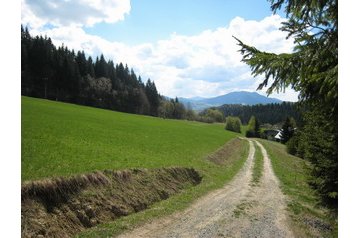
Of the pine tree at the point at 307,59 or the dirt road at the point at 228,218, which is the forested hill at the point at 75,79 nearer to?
the dirt road at the point at 228,218

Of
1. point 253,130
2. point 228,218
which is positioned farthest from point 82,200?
point 253,130

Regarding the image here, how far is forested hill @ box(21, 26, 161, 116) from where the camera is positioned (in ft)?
295

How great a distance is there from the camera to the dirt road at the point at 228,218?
1378 centimetres

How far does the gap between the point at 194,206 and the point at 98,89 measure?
97549 mm

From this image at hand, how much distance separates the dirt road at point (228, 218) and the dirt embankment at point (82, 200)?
2.28 meters

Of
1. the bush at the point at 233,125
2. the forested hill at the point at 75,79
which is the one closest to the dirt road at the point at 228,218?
the forested hill at the point at 75,79

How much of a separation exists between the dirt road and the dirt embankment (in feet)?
7.48

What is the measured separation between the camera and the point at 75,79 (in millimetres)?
100812

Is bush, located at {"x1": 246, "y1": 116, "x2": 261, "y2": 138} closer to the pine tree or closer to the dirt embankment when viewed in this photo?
the dirt embankment

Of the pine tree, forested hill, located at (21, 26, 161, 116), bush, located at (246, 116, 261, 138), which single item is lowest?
bush, located at (246, 116, 261, 138)

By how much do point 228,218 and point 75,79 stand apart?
9399 centimetres

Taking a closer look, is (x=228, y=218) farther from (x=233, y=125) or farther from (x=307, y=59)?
(x=233, y=125)

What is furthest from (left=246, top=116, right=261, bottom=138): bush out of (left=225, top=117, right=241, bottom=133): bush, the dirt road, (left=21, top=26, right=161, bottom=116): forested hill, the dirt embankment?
the dirt embankment

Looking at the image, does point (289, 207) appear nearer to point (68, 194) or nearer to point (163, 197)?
point (163, 197)
